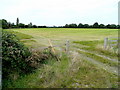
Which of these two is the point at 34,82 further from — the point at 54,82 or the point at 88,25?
the point at 88,25

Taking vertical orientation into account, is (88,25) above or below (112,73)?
above

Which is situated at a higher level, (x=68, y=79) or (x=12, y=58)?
(x=12, y=58)

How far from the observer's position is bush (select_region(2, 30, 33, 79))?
10.3 feet

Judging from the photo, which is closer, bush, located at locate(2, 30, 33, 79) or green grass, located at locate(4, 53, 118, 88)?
green grass, located at locate(4, 53, 118, 88)

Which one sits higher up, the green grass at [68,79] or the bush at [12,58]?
the bush at [12,58]

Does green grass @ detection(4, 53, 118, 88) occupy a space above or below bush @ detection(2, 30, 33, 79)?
below

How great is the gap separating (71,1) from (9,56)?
6.70 m

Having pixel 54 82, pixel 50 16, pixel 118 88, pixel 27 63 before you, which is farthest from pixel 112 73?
pixel 50 16

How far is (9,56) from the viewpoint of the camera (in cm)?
323

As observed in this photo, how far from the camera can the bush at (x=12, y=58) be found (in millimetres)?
3150

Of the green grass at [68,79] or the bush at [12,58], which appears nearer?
the green grass at [68,79]

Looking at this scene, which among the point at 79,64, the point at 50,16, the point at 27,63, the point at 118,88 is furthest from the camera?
the point at 50,16

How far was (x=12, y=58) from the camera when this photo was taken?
3.25 metres

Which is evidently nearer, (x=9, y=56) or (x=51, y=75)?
(x=9, y=56)
